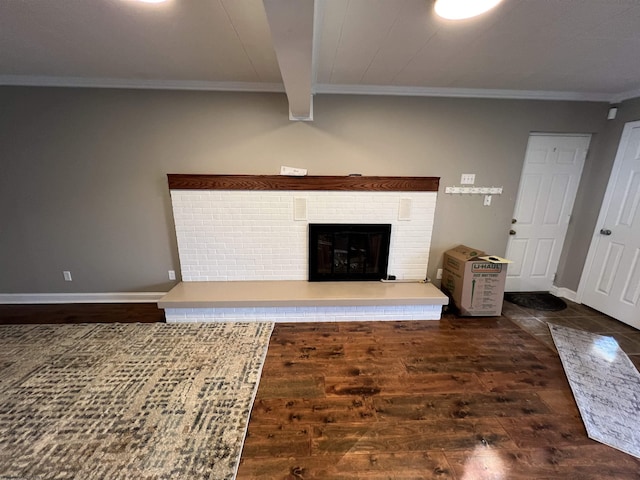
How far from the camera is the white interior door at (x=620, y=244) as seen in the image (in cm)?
257

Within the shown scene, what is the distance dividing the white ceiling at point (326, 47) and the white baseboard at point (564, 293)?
222cm

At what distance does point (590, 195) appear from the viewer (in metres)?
2.92

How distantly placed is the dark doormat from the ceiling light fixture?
302cm

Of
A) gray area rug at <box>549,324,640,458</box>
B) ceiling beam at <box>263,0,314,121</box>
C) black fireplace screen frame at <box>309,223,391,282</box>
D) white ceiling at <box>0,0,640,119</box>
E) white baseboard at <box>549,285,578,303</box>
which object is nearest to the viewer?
ceiling beam at <box>263,0,314,121</box>

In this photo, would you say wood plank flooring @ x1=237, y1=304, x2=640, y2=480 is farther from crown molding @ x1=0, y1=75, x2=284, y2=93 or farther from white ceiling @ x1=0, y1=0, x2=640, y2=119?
crown molding @ x1=0, y1=75, x2=284, y2=93

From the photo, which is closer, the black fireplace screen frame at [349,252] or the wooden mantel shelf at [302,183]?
the wooden mantel shelf at [302,183]

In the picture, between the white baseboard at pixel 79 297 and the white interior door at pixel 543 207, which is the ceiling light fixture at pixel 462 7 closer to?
the white interior door at pixel 543 207

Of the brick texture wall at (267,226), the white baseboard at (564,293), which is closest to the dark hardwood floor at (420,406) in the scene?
the white baseboard at (564,293)

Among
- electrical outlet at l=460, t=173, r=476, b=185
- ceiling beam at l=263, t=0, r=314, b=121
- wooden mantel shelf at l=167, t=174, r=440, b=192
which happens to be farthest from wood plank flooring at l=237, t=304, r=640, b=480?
ceiling beam at l=263, t=0, r=314, b=121

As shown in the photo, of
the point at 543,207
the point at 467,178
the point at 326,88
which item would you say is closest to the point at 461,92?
the point at 467,178

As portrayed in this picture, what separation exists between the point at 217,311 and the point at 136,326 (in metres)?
0.79

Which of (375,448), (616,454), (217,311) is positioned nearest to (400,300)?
(375,448)

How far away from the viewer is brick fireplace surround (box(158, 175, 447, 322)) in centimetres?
255

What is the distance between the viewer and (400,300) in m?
2.54
